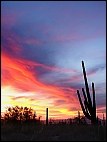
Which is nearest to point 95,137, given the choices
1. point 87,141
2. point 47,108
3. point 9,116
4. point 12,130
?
point 87,141

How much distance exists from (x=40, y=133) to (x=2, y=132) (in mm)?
1909

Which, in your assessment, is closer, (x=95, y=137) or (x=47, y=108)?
(x=95, y=137)

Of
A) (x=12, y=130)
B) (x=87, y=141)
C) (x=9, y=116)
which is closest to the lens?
(x=87, y=141)

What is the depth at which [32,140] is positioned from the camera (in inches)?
567

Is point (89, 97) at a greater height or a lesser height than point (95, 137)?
greater

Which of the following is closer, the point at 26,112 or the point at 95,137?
the point at 95,137

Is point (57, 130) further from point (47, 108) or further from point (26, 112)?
point (26, 112)

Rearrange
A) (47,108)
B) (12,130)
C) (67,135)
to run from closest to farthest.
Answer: (67,135) < (12,130) < (47,108)

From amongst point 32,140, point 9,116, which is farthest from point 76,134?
point 9,116

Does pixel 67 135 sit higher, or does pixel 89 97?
pixel 89 97

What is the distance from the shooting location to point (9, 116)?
30828mm

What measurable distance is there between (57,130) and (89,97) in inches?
166

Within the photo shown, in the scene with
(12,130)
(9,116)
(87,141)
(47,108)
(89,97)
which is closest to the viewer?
(87,141)

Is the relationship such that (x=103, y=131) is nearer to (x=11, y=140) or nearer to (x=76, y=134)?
(x=76, y=134)
